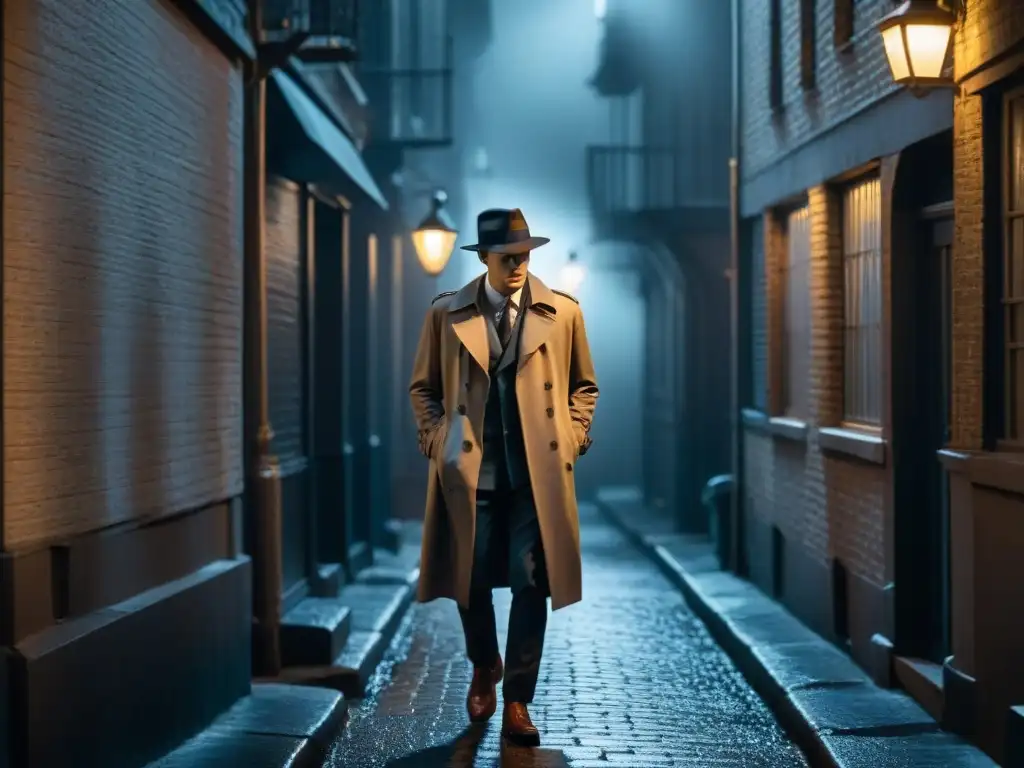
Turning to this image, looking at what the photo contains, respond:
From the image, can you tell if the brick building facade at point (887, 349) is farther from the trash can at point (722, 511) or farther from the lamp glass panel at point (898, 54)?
the trash can at point (722, 511)

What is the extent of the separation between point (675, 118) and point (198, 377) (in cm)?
1422

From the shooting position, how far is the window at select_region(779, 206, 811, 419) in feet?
37.7

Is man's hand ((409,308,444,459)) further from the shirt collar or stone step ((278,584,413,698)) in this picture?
stone step ((278,584,413,698))

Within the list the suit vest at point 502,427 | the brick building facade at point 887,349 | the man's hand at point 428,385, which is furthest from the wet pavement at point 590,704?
the man's hand at point 428,385

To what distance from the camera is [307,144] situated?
10.1 meters

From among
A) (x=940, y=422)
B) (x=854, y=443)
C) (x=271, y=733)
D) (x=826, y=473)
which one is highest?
(x=940, y=422)

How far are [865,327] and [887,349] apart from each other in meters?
1.09

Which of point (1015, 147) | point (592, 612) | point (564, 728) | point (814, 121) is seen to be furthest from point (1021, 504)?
point (592, 612)

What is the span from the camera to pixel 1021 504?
21.4 feet

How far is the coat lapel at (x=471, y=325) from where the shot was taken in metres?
6.98

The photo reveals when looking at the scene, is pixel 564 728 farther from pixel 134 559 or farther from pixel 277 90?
pixel 277 90

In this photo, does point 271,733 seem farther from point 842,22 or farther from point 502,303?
point 842,22

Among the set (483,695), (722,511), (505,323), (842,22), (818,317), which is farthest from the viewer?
(722,511)

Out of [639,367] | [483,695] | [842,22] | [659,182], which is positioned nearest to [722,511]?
[842,22]
